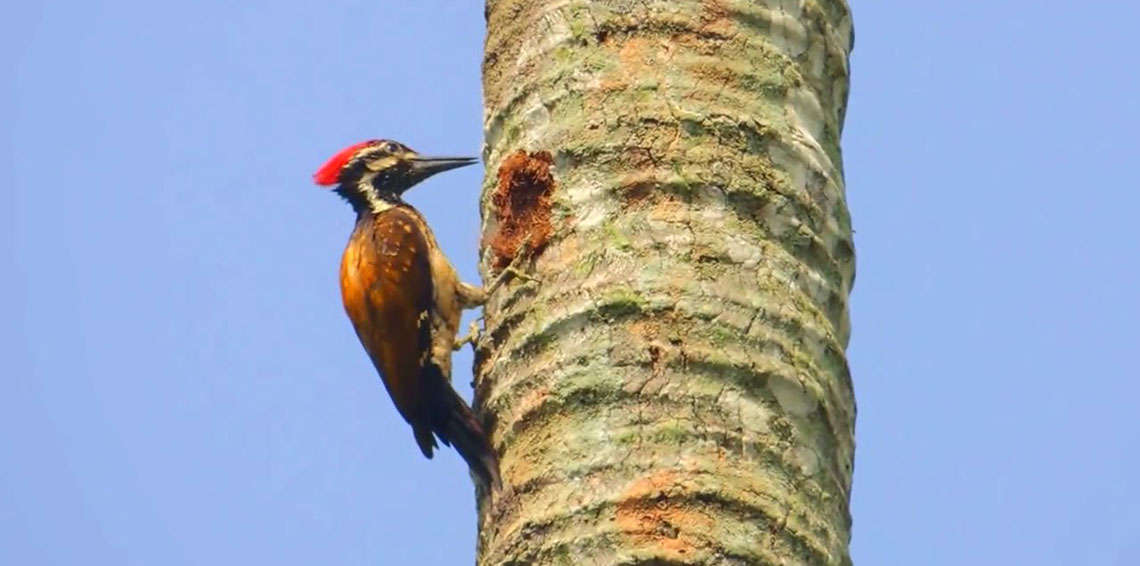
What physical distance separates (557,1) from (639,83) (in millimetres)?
433

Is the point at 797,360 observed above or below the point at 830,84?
below

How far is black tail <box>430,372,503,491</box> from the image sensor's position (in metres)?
4.15

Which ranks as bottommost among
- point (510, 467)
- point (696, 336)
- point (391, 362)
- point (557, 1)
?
point (510, 467)

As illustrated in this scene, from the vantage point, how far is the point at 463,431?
181 inches

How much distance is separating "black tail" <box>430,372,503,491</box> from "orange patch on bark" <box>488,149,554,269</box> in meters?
0.44

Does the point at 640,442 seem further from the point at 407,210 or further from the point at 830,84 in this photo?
the point at 407,210

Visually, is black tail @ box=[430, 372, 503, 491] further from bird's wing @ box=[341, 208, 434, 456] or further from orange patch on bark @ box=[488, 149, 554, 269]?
orange patch on bark @ box=[488, 149, 554, 269]

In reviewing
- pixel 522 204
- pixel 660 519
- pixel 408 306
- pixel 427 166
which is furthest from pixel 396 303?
pixel 660 519

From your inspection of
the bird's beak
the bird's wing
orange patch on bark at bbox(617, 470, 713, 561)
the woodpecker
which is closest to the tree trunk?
orange patch on bark at bbox(617, 470, 713, 561)

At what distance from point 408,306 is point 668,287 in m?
1.92

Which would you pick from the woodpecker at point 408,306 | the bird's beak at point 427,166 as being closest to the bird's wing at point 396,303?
the woodpecker at point 408,306

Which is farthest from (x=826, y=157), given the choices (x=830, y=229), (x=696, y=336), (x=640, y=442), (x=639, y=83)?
(x=640, y=442)

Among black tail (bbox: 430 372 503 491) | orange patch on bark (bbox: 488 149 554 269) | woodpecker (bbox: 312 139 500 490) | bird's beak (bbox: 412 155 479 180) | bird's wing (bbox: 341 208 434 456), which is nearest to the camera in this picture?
black tail (bbox: 430 372 503 491)

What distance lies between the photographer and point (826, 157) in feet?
14.7
